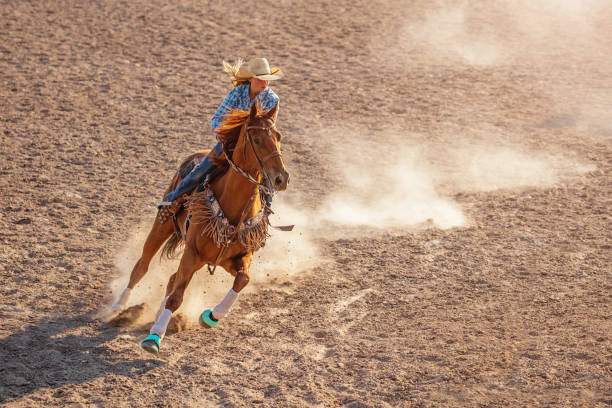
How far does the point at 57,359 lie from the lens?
21.3ft

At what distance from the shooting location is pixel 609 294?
789cm

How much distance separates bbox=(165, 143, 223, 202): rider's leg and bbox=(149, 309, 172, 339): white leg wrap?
1181 mm

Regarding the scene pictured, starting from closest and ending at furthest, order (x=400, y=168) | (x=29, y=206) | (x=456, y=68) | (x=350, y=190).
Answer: (x=29, y=206), (x=350, y=190), (x=400, y=168), (x=456, y=68)

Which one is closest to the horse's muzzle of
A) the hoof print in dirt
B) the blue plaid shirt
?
the blue plaid shirt

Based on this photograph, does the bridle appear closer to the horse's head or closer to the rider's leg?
the horse's head

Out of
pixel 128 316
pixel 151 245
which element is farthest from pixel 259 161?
pixel 128 316

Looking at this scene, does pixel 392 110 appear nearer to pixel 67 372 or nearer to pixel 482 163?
pixel 482 163

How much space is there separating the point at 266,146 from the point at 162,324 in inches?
68.4

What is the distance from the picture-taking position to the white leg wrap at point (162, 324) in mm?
6469

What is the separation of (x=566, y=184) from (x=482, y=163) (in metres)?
1.32

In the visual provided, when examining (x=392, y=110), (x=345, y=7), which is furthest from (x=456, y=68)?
(x=345, y=7)

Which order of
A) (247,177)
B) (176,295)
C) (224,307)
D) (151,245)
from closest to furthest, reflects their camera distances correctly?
(247,177)
(176,295)
(224,307)
(151,245)

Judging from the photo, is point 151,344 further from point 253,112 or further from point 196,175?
point 253,112

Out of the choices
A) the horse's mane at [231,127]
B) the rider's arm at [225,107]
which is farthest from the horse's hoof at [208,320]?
the rider's arm at [225,107]
